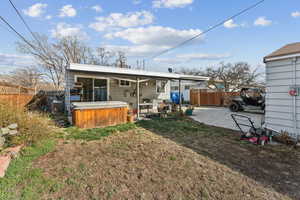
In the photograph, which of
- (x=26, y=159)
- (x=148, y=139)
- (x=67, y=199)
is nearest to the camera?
(x=67, y=199)

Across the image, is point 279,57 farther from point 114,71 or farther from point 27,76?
point 27,76

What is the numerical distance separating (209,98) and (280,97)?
10.8m

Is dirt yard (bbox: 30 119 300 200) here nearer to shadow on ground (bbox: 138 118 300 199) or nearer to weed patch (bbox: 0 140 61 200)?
shadow on ground (bbox: 138 118 300 199)

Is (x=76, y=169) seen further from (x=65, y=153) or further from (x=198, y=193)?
(x=198, y=193)

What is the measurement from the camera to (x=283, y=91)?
447cm

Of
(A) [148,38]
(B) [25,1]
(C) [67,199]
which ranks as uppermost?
(A) [148,38]

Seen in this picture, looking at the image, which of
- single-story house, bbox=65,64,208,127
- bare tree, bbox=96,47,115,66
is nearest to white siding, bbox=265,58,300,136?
single-story house, bbox=65,64,208,127

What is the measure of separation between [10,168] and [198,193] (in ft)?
10.3

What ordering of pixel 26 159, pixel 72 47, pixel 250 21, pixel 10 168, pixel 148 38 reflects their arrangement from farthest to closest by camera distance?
1. pixel 72 47
2. pixel 148 38
3. pixel 250 21
4. pixel 26 159
5. pixel 10 168

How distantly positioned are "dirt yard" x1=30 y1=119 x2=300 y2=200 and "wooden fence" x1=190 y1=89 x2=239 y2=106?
422 inches

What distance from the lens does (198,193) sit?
6.86 ft

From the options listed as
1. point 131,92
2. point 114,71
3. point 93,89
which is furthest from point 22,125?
point 131,92

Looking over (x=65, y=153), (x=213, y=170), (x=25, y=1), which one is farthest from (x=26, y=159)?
(x=25, y=1)

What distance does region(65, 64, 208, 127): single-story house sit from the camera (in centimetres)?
682
